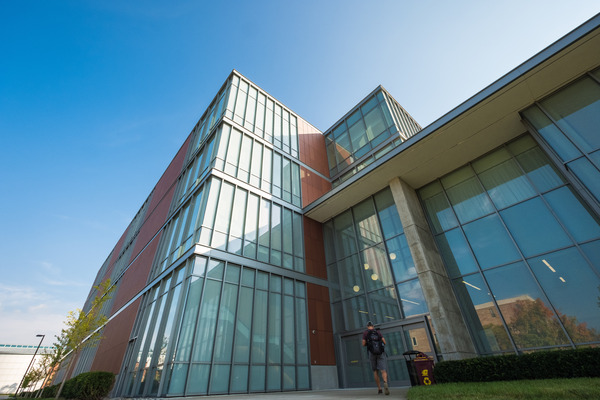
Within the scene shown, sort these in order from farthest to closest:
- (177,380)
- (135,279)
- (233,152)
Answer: (135,279), (233,152), (177,380)

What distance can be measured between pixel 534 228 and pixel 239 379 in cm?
1206

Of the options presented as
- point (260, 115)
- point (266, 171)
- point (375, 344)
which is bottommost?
point (375, 344)

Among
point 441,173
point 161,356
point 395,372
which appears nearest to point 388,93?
point 441,173

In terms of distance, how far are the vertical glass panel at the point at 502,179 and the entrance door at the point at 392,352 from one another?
5.92 m

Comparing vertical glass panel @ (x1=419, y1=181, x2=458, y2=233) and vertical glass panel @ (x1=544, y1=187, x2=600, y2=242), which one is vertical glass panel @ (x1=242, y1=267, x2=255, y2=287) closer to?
vertical glass panel @ (x1=419, y1=181, x2=458, y2=233)

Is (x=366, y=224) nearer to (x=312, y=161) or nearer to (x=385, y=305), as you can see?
(x=385, y=305)

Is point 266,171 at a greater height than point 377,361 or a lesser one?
greater

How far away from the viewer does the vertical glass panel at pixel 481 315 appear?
9766 millimetres

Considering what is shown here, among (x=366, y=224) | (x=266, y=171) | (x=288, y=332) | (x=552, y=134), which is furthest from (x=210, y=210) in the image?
(x=552, y=134)

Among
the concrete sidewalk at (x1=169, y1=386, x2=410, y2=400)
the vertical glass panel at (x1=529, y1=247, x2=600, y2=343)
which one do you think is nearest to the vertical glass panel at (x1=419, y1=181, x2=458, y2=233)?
the vertical glass panel at (x1=529, y1=247, x2=600, y2=343)

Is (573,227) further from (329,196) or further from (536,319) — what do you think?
(329,196)

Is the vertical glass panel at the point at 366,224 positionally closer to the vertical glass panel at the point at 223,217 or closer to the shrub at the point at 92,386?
the vertical glass panel at the point at 223,217

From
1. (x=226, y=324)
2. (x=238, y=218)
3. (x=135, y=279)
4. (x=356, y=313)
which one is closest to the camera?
(x=226, y=324)

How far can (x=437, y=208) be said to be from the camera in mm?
13602
